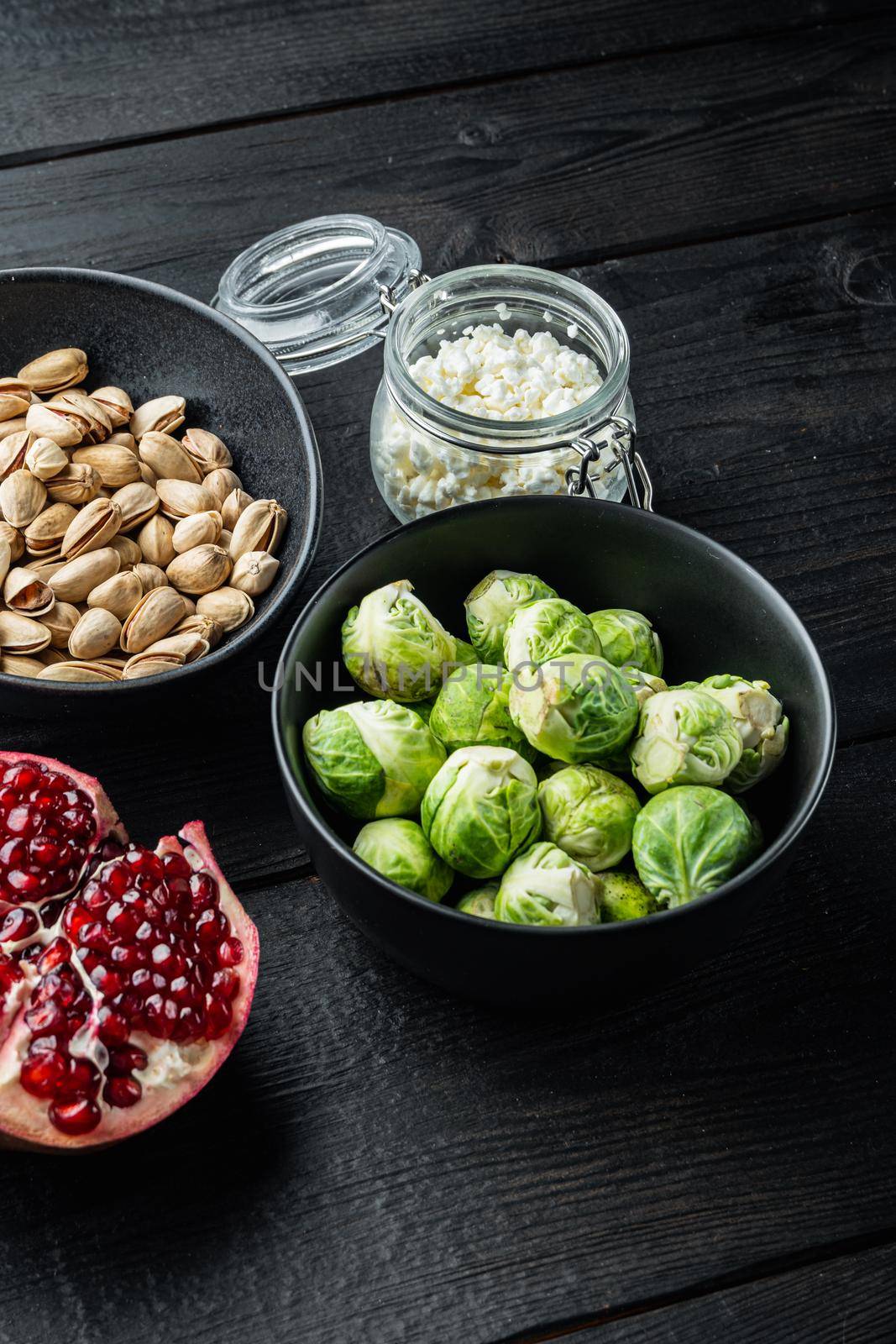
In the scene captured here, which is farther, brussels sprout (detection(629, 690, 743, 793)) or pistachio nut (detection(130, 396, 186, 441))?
pistachio nut (detection(130, 396, 186, 441))

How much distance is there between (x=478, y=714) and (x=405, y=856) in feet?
0.45

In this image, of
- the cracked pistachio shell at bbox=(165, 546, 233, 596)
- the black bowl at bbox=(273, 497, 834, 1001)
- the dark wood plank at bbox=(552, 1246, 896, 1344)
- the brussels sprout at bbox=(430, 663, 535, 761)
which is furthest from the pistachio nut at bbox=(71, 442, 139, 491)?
the dark wood plank at bbox=(552, 1246, 896, 1344)

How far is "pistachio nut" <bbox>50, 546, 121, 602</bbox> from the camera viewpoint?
1.17 m

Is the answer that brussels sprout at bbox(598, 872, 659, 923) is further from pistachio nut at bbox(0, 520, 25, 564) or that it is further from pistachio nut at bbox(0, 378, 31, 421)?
pistachio nut at bbox(0, 378, 31, 421)

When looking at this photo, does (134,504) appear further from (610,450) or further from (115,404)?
(610,450)

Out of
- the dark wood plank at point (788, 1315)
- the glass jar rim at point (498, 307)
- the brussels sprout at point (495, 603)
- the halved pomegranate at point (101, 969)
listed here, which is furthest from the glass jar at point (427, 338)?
the dark wood plank at point (788, 1315)

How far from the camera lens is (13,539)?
1.19 metres

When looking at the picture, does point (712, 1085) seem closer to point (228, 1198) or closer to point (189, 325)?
point (228, 1198)

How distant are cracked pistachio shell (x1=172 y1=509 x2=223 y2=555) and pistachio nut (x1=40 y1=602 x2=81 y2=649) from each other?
128 mm

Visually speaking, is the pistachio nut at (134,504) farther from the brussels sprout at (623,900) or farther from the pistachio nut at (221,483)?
the brussels sprout at (623,900)

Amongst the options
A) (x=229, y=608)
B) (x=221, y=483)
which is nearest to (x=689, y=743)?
(x=229, y=608)

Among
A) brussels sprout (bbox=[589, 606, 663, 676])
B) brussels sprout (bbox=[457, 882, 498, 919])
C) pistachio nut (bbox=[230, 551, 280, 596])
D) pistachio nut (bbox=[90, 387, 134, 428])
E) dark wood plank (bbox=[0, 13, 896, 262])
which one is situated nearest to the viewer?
brussels sprout (bbox=[457, 882, 498, 919])

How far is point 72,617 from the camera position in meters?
1.17

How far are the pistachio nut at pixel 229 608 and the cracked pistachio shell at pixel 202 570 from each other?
2 centimetres
